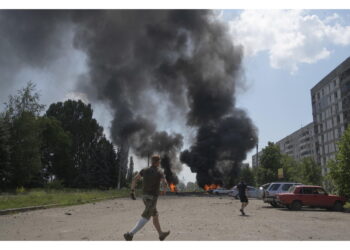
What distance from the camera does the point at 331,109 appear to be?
219 ft

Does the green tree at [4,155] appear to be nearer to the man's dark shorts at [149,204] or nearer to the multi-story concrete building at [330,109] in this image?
the man's dark shorts at [149,204]

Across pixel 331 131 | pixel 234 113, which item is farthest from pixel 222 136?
pixel 331 131

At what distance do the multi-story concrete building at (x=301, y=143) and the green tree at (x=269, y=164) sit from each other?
202ft

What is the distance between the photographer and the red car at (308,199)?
18.5 meters

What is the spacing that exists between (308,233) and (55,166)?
56253 mm

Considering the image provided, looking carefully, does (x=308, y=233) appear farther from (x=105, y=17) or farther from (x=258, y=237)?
(x=105, y=17)

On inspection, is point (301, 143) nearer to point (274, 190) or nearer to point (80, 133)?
point (80, 133)

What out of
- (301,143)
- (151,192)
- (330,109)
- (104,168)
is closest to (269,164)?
(104,168)

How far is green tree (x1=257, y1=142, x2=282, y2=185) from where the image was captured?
4369 cm

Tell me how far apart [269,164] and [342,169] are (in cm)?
2573

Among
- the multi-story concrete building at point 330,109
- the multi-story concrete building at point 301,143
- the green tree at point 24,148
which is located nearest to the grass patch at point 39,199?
the green tree at point 24,148

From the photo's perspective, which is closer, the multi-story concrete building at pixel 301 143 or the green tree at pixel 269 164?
the green tree at pixel 269 164

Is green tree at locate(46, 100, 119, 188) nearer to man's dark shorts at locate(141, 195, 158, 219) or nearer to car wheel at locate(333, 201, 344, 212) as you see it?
car wheel at locate(333, 201, 344, 212)

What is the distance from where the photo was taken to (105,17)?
2592 centimetres
